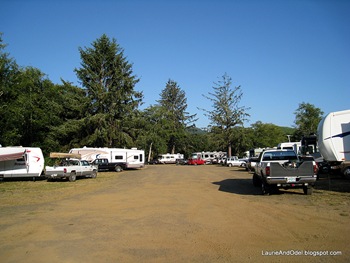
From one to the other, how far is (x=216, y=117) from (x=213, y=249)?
203ft

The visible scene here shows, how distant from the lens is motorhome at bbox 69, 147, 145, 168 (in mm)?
37125

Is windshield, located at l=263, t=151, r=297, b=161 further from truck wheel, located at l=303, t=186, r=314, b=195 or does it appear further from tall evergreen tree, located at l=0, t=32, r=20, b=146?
tall evergreen tree, located at l=0, t=32, r=20, b=146

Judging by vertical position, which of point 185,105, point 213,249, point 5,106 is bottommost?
point 213,249

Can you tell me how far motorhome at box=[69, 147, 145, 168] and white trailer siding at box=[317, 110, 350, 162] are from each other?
1033 inches

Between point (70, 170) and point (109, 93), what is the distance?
25.0 metres

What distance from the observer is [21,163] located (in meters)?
23.4

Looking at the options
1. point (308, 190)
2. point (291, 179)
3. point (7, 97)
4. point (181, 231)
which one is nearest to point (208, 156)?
point (7, 97)

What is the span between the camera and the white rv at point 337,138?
16.3 metres

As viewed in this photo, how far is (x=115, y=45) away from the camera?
167 ft

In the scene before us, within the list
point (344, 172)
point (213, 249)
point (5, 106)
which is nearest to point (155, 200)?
point (213, 249)

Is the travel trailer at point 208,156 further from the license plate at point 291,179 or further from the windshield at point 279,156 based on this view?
the license plate at point 291,179

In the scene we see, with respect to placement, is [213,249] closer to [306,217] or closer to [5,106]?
[306,217]

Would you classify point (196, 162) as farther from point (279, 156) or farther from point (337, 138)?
point (279, 156)

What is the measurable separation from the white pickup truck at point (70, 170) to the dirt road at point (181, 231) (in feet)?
35.1
